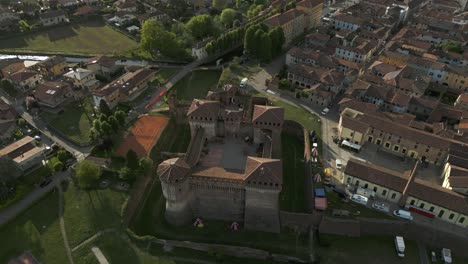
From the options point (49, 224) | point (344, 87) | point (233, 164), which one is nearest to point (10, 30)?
point (49, 224)

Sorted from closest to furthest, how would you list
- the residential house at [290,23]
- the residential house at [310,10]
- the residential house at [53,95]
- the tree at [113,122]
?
the tree at [113,122], the residential house at [53,95], the residential house at [290,23], the residential house at [310,10]

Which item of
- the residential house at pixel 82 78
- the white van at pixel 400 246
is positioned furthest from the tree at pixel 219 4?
the white van at pixel 400 246

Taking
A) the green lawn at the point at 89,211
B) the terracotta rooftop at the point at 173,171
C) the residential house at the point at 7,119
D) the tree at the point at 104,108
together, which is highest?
the terracotta rooftop at the point at 173,171

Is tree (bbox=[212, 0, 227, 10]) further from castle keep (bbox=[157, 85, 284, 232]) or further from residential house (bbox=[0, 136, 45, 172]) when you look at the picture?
residential house (bbox=[0, 136, 45, 172])

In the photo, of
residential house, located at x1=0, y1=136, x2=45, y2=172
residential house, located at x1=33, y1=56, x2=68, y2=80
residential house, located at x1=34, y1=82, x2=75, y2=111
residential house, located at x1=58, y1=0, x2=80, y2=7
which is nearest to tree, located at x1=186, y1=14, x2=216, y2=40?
residential house, located at x1=33, y1=56, x2=68, y2=80

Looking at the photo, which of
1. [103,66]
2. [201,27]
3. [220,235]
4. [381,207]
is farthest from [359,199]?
[201,27]

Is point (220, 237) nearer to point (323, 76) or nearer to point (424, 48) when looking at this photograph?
point (323, 76)

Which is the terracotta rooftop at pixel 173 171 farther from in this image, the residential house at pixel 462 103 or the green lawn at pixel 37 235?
the residential house at pixel 462 103
